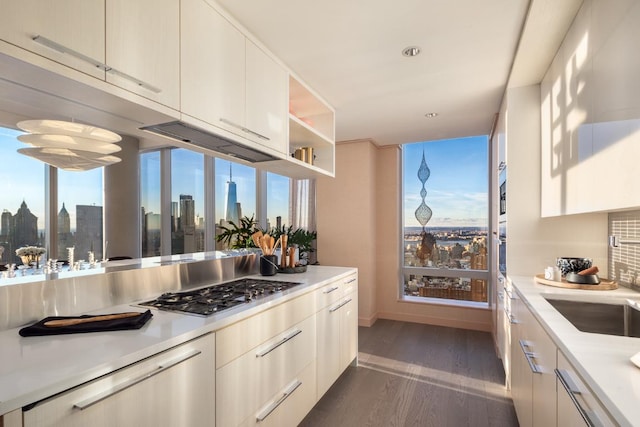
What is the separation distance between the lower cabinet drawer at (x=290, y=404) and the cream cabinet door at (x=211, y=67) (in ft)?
4.80

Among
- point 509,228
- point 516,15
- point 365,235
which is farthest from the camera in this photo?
point 365,235

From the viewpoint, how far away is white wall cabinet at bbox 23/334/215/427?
764 millimetres

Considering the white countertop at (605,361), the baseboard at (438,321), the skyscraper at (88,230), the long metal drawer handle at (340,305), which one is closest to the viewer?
the white countertop at (605,361)

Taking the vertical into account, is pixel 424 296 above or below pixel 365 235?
below

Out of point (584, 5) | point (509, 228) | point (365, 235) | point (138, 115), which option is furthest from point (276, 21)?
point (365, 235)

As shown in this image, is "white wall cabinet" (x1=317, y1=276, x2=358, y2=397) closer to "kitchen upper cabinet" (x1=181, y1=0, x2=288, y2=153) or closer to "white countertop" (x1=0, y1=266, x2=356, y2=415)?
"white countertop" (x1=0, y1=266, x2=356, y2=415)

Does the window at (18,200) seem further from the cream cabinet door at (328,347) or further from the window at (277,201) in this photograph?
the cream cabinet door at (328,347)

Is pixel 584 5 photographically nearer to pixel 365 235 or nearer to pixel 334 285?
pixel 334 285

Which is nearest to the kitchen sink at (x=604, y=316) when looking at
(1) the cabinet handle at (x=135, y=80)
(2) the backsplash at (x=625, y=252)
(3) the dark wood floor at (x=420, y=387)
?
(2) the backsplash at (x=625, y=252)

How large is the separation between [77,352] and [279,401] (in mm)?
1066

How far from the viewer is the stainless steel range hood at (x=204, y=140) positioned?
1.58 metres

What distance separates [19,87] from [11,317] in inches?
32.1

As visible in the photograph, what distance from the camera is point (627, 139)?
1127 millimetres

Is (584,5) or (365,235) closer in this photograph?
(584,5)
